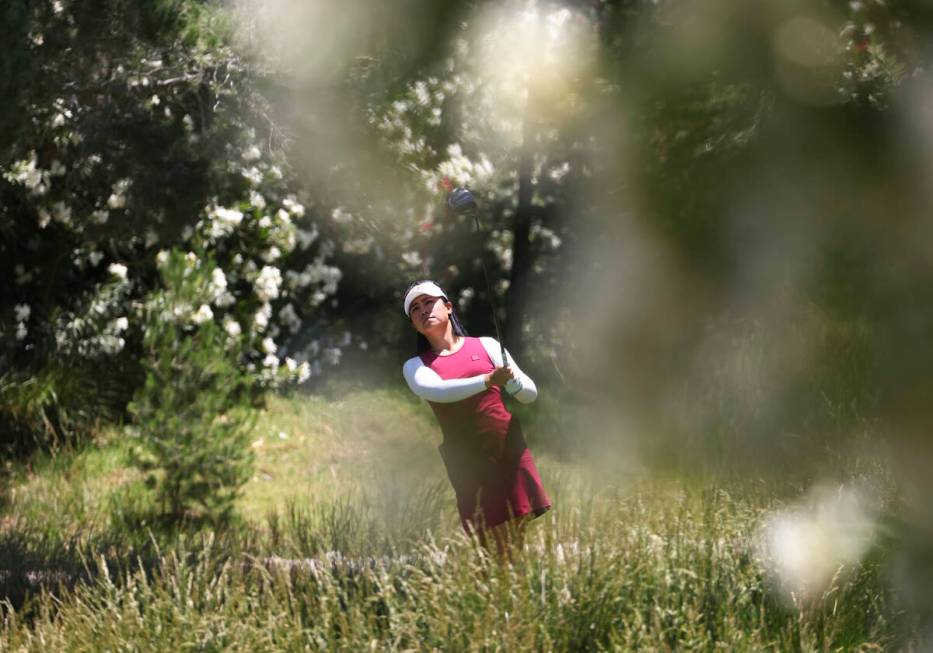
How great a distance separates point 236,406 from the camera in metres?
7.44

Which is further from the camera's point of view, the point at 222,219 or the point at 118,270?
the point at 222,219

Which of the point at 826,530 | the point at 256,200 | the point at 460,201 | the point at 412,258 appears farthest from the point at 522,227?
the point at 412,258

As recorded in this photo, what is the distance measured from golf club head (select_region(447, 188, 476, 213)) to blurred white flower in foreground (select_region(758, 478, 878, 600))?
1.46 meters

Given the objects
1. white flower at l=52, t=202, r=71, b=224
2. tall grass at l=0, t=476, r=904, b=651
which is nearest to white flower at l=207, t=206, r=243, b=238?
white flower at l=52, t=202, r=71, b=224

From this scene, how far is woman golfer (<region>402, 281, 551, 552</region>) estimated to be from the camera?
354 cm

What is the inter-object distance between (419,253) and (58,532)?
3505mm

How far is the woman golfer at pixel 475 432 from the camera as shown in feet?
11.6

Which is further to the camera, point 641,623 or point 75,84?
point 75,84

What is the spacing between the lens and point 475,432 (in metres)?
3.55

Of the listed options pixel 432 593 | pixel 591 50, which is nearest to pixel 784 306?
pixel 591 50

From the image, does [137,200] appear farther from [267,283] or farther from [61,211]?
[267,283]

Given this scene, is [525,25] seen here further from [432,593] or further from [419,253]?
[419,253]

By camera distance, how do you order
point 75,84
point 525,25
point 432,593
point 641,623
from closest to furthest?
point 525,25 → point 641,623 → point 432,593 → point 75,84

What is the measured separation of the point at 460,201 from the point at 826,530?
157cm
